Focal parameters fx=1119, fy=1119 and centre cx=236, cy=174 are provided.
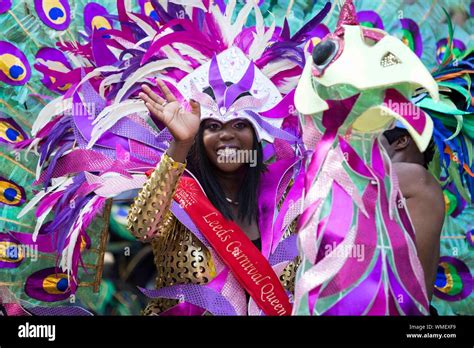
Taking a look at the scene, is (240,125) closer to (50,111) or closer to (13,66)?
(50,111)

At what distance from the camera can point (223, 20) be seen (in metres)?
4.27

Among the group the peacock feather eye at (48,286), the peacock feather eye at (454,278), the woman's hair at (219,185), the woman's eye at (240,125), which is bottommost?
the peacock feather eye at (48,286)

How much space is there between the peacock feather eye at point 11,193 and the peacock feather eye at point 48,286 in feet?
0.98

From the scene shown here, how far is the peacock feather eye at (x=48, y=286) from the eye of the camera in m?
4.50

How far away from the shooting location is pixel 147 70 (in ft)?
14.0

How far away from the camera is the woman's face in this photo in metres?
4.16

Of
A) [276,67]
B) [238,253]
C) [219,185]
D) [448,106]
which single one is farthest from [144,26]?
[448,106]

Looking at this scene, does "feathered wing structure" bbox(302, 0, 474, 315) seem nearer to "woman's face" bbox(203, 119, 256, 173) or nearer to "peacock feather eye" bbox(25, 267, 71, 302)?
"woman's face" bbox(203, 119, 256, 173)

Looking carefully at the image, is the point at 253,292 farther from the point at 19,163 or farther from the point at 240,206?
the point at 19,163

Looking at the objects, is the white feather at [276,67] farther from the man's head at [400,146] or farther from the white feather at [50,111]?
the white feather at [50,111]

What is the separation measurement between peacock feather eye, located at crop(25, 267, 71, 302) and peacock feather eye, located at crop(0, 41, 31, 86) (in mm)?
770

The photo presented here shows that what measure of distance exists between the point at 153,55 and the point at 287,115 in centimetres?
56

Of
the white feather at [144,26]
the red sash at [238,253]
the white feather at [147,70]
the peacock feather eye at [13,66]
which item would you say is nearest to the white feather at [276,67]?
the white feather at [147,70]
